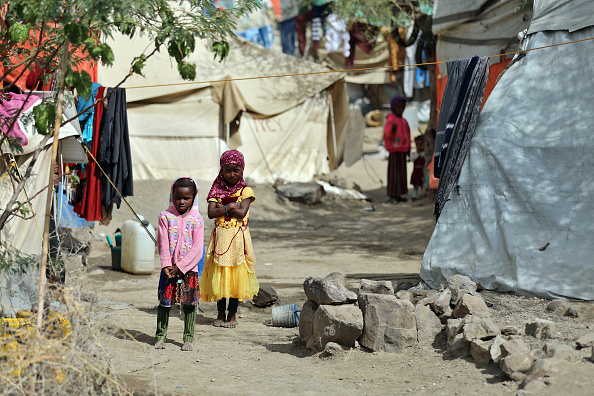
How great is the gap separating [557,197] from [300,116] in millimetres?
9385

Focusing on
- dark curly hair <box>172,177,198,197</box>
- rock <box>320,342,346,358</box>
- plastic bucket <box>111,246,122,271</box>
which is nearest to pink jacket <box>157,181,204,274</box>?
dark curly hair <box>172,177,198,197</box>

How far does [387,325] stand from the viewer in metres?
4.11

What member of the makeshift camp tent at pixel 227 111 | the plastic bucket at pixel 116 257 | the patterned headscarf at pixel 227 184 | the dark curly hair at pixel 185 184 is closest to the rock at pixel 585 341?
the dark curly hair at pixel 185 184

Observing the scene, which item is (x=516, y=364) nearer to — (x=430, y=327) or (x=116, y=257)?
(x=430, y=327)

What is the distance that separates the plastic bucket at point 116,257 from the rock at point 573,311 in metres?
4.72

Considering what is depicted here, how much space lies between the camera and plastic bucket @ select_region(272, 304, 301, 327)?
16.6 feet

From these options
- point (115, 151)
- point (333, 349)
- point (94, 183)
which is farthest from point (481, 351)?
point (94, 183)

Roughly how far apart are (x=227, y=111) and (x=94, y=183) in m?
6.98

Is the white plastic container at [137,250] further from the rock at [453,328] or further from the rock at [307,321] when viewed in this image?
the rock at [453,328]

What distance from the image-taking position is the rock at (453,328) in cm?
394

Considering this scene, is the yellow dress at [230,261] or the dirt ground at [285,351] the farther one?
the yellow dress at [230,261]

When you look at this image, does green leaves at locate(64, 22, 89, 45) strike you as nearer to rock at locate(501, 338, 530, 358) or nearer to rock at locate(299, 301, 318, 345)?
rock at locate(299, 301, 318, 345)

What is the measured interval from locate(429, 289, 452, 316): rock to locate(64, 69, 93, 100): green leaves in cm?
270

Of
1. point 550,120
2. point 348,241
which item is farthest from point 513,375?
point 348,241
